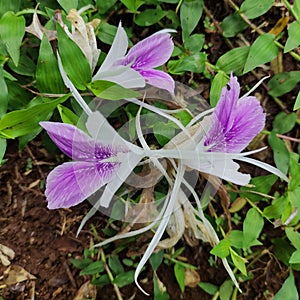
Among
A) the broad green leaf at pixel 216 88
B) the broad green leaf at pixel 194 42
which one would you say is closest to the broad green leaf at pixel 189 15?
the broad green leaf at pixel 194 42

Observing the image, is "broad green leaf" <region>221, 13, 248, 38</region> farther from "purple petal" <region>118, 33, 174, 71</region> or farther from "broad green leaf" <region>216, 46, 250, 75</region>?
"purple petal" <region>118, 33, 174, 71</region>

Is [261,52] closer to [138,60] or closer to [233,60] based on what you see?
[233,60]

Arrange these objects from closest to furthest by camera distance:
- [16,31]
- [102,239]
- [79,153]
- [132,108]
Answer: [79,153] < [16,31] < [132,108] < [102,239]

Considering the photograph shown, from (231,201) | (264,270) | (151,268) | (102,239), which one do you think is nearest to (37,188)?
(102,239)

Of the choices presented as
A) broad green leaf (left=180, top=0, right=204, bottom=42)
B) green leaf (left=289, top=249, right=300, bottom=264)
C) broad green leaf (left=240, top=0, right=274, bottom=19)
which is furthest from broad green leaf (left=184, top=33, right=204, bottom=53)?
green leaf (left=289, top=249, right=300, bottom=264)

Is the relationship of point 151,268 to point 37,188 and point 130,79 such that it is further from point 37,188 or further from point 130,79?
point 130,79
